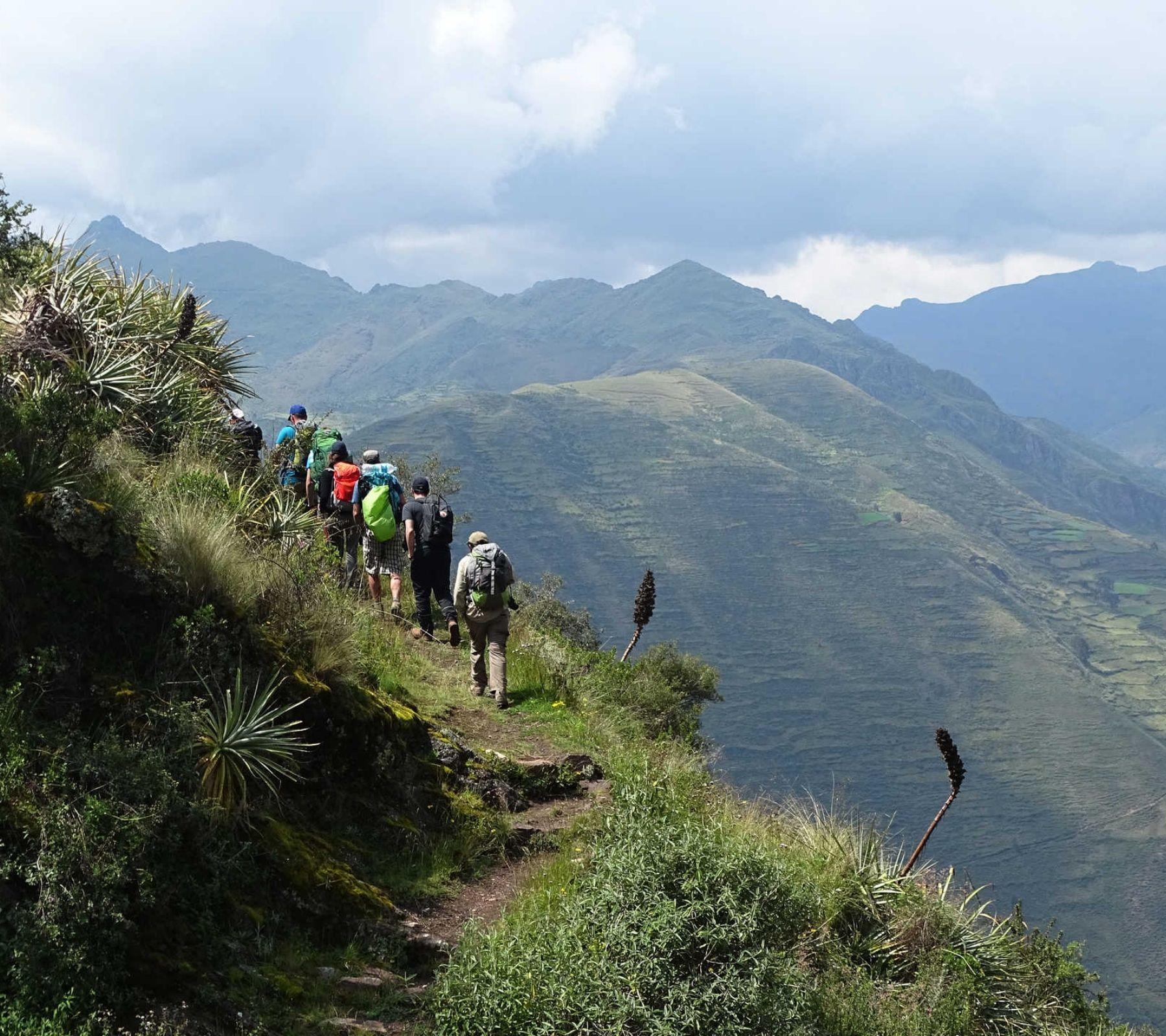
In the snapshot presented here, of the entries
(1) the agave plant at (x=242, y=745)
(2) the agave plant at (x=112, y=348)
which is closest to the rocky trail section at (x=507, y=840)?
(1) the agave plant at (x=242, y=745)

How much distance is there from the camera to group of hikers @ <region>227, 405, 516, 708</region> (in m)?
10.7

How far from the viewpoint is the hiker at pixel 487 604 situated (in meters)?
10.6

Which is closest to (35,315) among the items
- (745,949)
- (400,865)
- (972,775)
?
(400,865)

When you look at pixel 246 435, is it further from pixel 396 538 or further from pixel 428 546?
pixel 428 546

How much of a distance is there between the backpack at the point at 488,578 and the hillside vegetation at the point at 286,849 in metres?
1.81

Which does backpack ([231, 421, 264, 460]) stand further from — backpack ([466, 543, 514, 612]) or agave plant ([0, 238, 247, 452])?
backpack ([466, 543, 514, 612])

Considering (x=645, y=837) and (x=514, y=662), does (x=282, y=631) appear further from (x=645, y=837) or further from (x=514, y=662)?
(x=514, y=662)

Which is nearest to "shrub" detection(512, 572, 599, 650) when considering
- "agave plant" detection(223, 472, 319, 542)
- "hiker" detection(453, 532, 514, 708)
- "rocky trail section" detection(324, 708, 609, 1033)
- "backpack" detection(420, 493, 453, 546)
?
"backpack" detection(420, 493, 453, 546)

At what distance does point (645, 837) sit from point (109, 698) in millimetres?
3162

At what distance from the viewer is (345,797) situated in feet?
21.7

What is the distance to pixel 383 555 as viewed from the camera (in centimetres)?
1281

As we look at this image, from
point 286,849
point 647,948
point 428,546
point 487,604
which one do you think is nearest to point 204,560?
point 286,849

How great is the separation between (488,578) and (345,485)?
129 inches

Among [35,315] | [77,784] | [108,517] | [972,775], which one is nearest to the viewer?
[77,784]
